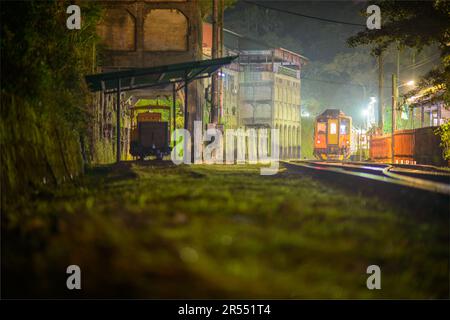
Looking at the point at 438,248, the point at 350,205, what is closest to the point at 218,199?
the point at 350,205

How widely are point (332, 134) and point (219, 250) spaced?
42082mm

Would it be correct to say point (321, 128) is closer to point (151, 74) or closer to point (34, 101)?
point (151, 74)

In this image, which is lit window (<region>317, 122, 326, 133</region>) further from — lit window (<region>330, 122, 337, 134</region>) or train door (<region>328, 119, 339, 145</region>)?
lit window (<region>330, 122, 337, 134</region>)

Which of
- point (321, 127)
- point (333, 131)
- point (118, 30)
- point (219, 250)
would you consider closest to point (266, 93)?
point (321, 127)

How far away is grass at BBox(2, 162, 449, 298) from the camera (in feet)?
11.6

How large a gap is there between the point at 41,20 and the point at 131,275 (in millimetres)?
8635

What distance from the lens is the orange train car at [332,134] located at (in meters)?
45.3

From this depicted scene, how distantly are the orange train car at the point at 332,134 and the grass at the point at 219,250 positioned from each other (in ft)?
128

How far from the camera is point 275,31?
303 feet

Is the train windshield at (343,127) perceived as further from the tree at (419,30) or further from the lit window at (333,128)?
the tree at (419,30)

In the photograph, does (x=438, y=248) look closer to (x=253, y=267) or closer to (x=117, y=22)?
(x=253, y=267)
